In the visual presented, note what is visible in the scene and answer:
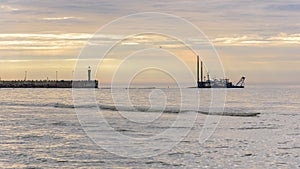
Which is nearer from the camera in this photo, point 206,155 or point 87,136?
point 206,155

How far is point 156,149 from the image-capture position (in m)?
26.4

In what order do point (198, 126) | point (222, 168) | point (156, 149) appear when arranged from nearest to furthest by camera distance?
point (222, 168) < point (156, 149) < point (198, 126)

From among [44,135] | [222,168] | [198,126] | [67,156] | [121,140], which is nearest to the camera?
[222,168]

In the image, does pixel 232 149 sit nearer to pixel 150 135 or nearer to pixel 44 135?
pixel 150 135

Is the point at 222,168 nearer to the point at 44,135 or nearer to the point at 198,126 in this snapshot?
the point at 44,135

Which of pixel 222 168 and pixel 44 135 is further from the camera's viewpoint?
pixel 44 135

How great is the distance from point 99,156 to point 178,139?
308 inches

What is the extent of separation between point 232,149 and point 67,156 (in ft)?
26.8

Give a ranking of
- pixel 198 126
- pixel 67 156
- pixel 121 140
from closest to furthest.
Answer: pixel 67 156 → pixel 121 140 → pixel 198 126

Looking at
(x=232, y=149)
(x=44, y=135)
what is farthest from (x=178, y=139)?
(x=44, y=135)

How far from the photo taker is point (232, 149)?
2691cm

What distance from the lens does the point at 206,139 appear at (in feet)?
102

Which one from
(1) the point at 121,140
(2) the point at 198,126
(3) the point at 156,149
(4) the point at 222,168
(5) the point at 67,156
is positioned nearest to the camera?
(4) the point at 222,168

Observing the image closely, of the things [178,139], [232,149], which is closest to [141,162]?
[232,149]
